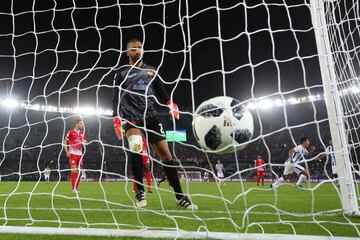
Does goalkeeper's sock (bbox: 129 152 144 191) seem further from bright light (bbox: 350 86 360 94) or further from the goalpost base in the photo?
bright light (bbox: 350 86 360 94)

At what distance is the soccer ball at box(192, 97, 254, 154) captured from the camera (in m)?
2.84

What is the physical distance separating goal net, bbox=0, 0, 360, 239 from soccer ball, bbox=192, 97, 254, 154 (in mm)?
121

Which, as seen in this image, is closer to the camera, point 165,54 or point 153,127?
point 153,127

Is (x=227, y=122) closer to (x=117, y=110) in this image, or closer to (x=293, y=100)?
(x=117, y=110)

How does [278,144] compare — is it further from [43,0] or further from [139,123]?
[139,123]

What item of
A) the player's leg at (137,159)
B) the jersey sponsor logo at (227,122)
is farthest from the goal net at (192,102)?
the jersey sponsor logo at (227,122)

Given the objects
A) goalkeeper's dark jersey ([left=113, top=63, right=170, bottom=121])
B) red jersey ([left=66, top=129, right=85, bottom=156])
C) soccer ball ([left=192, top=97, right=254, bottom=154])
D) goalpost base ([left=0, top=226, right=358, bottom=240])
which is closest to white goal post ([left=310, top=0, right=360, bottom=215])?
soccer ball ([left=192, top=97, right=254, bottom=154])

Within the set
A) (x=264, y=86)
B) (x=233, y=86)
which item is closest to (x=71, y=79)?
(x=233, y=86)

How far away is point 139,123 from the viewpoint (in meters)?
3.88

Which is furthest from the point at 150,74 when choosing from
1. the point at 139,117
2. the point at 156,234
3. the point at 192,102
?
the point at 156,234

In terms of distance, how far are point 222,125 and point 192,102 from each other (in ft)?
1.06

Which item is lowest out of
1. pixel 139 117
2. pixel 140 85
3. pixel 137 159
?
pixel 137 159

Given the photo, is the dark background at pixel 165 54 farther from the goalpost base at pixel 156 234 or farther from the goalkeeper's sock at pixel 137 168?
the goalpost base at pixel 156 234

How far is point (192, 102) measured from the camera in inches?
108
